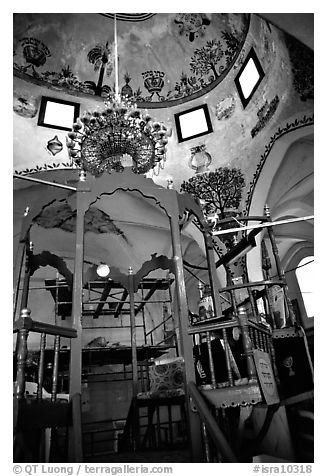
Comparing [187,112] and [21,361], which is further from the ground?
[187,112]

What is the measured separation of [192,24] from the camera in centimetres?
1050

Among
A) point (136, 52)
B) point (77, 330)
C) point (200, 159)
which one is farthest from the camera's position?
point (200, 159)

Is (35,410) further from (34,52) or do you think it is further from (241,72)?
(241,72)

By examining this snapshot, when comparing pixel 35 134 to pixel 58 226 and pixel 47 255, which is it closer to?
pixel 58 226

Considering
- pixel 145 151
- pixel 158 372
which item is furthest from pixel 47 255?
pixel 145 151

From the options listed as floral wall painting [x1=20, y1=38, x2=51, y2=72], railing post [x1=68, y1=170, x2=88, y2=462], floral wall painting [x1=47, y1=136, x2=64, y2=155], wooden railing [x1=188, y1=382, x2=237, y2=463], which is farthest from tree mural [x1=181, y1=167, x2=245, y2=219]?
wooden railing [x1=188, y1=382, x2=237, y2=463]

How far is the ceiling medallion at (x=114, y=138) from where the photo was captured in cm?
749

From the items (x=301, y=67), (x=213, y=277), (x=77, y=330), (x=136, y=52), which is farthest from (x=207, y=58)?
(x=77, y=330)

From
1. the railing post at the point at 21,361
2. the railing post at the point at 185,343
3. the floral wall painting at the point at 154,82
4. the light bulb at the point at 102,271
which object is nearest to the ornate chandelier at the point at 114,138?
the light bulb at the point at 102,271

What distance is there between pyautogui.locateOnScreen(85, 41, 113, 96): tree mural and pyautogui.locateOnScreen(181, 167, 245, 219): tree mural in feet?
12.8

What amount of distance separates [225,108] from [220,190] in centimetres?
235

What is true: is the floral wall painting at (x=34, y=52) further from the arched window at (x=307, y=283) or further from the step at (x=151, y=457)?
the arched window at (x=307, y=283)

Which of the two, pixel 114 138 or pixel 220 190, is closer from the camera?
pixel 114 138
